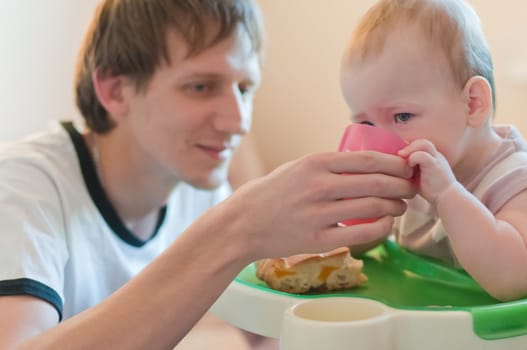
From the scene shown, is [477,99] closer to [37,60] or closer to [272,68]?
[272,68]

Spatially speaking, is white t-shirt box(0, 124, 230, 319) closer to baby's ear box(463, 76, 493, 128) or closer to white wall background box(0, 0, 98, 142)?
baby's ear box(463, 76, 493, 128)

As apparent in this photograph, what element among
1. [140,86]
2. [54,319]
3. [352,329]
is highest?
[140,86]

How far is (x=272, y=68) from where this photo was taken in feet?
5.82

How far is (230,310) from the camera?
646mm

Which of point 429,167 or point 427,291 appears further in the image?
point 427,291

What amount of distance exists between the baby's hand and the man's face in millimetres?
473

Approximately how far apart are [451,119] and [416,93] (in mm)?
45

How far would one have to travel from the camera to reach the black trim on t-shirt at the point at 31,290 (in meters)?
0.75

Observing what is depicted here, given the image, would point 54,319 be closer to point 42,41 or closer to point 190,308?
point 190,308

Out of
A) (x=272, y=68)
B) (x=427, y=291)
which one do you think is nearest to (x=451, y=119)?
(x=427, y=291)

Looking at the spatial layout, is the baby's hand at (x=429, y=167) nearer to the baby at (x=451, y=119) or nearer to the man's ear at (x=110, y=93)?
the baby at (x=451, y=119)

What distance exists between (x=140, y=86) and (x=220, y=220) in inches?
19.1

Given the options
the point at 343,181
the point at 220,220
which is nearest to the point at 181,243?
the point at 220,220

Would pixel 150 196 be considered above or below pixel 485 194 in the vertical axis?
below
